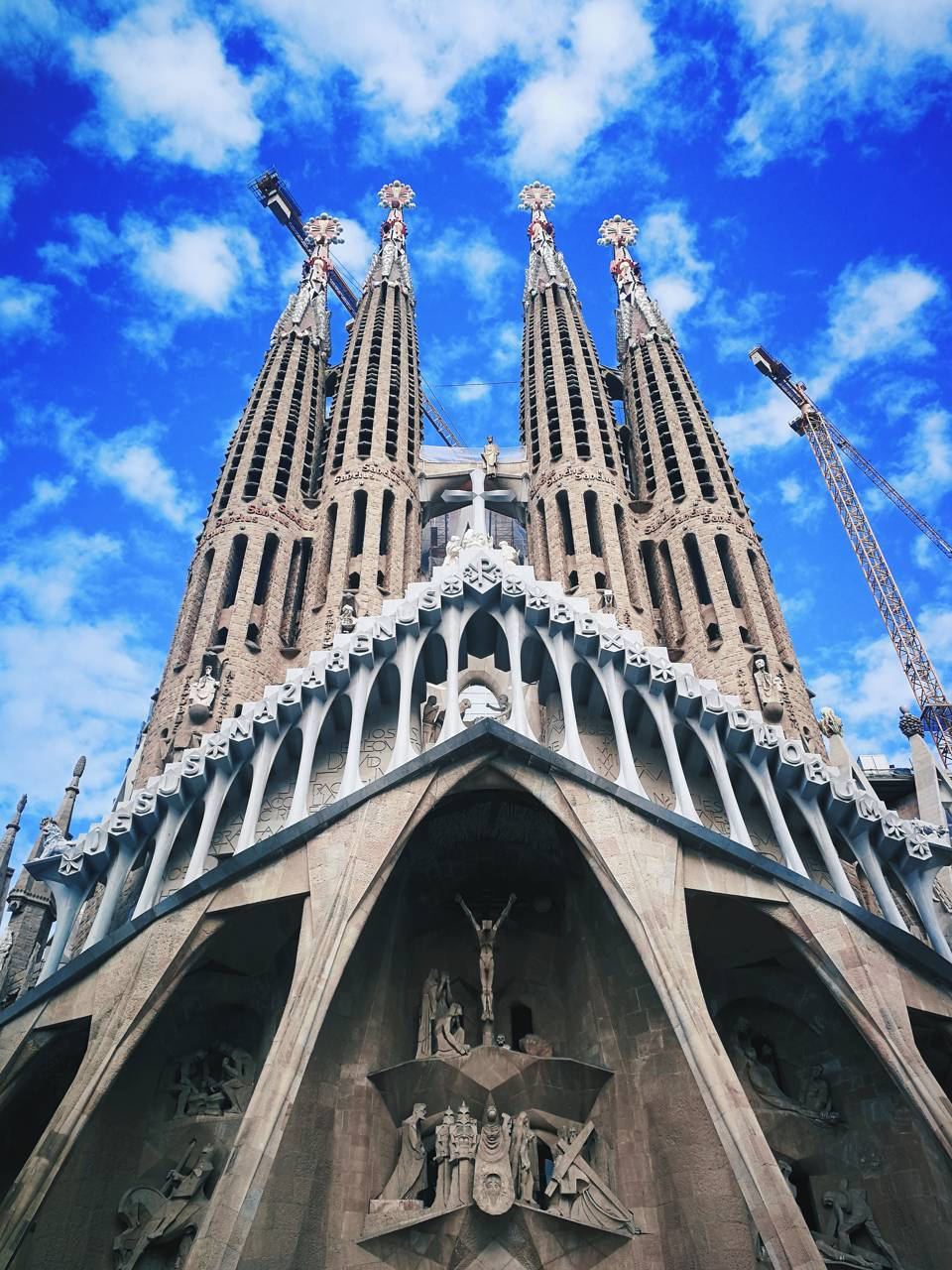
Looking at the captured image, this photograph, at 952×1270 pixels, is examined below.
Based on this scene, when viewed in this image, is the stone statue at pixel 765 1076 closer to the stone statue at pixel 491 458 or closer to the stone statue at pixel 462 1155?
the stone statue at pixel 462 1155

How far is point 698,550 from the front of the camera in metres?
25.1

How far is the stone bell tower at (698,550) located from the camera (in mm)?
21531

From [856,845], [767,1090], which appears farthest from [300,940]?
[856,845]

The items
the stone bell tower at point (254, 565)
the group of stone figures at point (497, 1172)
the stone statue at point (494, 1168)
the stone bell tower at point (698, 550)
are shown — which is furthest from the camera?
the stone bell tower at point (698, 550)

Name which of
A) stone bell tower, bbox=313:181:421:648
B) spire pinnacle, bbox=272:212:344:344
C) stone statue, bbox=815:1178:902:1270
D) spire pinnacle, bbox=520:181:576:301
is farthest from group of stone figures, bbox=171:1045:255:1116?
spire pinnacle, bbox=520:181:576:301

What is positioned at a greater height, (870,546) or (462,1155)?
(870,546)

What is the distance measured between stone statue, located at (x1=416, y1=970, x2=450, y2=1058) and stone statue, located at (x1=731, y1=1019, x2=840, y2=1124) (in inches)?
173

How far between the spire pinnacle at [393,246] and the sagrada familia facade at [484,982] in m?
20.5

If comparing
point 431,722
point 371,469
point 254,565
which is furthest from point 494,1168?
point 371,469

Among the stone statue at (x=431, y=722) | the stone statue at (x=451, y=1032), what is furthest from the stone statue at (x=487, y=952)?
the stone statue at (x=431, y=722)

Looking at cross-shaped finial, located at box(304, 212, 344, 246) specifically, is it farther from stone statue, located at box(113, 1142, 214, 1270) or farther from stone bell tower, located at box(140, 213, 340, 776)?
stone statue, located at box(113, 1142, 214, 1270)

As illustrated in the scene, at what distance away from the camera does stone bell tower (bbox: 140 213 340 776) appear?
20.8m

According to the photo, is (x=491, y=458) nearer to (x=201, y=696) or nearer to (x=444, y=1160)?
(x=201, y=696)

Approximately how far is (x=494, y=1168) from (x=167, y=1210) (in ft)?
14.2
